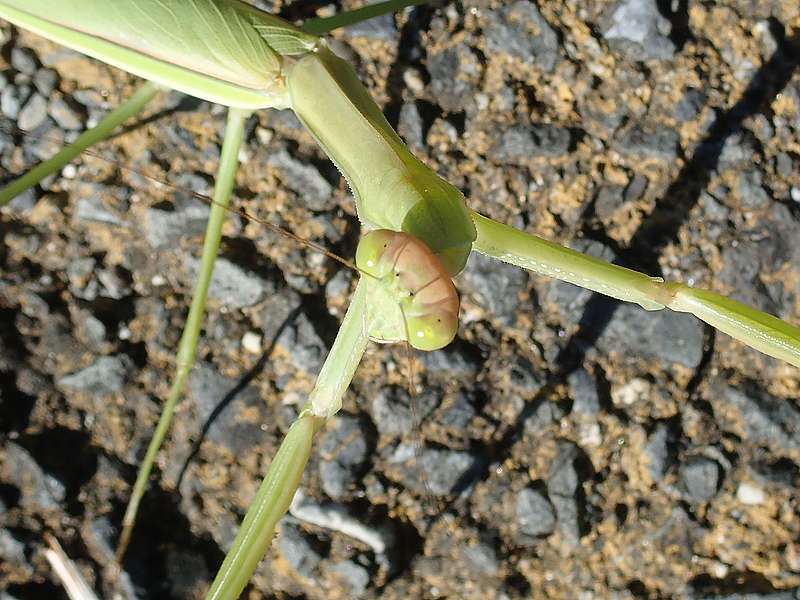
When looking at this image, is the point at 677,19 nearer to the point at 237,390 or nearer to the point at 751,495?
Answer: the point at 751,495

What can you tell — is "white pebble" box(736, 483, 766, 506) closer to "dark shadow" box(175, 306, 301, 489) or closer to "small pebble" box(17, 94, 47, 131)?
"dark shadow" box(175, 306, 301, 489)

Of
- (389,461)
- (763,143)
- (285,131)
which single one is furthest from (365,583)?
(763,143)

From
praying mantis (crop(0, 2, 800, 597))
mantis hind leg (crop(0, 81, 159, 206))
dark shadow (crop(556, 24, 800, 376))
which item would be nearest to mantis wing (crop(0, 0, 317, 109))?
praying mantis (crop(0, 2, 800, 597))

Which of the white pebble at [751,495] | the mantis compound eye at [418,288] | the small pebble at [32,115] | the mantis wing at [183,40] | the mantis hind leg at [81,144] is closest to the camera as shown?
the mantis compound eye at [418,288]

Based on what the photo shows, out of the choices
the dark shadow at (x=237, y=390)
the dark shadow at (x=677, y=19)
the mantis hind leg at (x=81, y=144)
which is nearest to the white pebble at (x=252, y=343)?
the dark shadow at (x=237, y=390)

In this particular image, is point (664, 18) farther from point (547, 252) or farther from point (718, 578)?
point (718, 578)

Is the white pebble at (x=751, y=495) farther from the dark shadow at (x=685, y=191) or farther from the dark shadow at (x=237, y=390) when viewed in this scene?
the dark shadow at (x=237, y=390)
